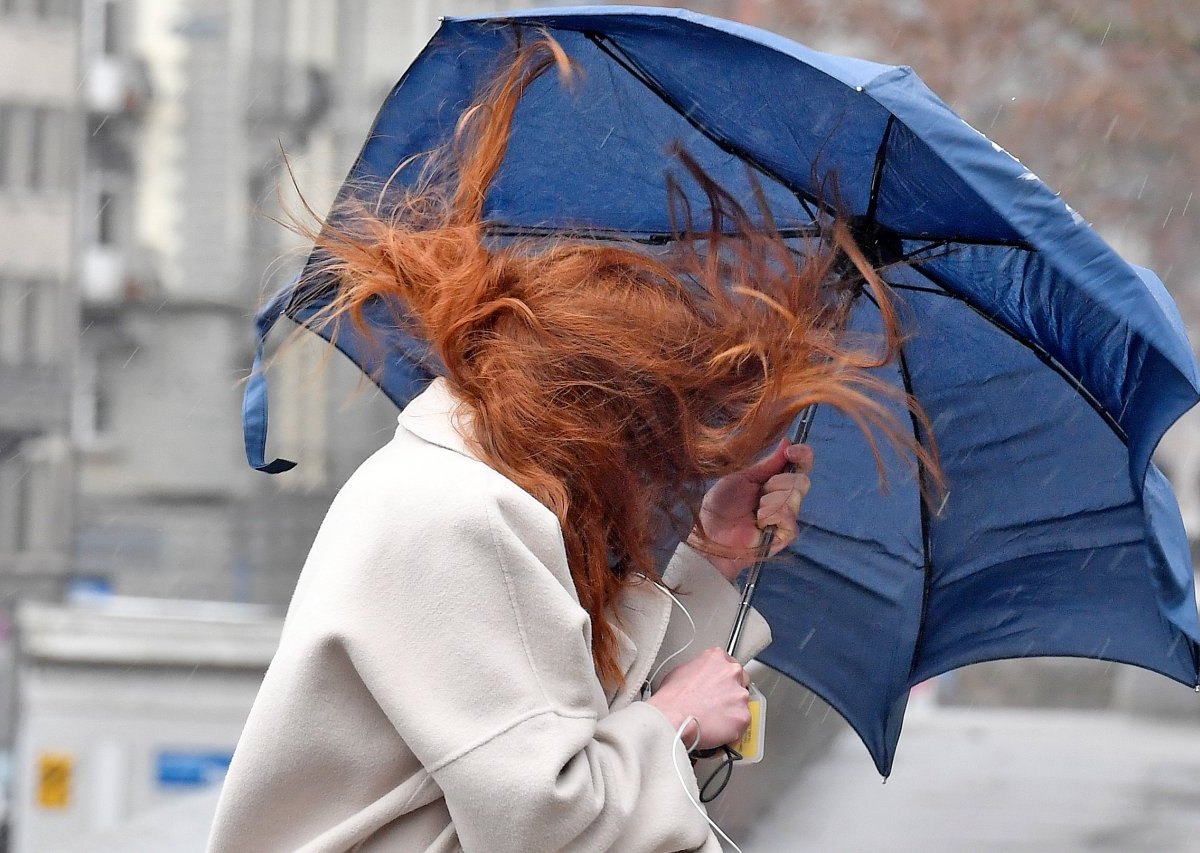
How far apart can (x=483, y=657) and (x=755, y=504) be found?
0.82 m

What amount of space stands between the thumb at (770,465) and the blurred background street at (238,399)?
660 millimetres

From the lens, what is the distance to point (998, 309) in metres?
2.62

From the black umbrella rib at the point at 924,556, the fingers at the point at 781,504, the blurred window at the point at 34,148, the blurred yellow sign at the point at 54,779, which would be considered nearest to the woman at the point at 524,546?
the fingers at the point at 781,504

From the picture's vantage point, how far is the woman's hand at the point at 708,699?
6.88 ft

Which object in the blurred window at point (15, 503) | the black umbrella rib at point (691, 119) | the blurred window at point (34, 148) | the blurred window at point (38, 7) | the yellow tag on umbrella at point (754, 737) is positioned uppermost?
the black umbrella rib at point (691, 119)

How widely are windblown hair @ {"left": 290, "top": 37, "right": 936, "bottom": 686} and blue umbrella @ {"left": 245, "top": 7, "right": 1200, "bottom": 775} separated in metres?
0.24

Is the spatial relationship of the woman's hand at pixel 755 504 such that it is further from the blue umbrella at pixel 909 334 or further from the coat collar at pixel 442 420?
the coat collar at pixel 442 420

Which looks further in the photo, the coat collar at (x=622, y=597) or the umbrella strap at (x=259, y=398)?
the umbrella strap at (x=259, y=398)

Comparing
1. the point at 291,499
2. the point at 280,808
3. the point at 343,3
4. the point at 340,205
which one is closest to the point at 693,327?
the point at 340,205

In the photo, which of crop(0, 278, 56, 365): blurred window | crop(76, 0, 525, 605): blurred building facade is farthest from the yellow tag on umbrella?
crop(0, 278, 56, 365): blurred window

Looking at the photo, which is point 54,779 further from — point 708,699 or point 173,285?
point 173,285

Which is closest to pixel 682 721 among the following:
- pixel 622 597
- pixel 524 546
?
pixel 622 597

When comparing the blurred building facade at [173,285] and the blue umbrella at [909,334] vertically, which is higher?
the blue umbrella at [909,334]

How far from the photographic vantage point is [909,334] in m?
2.66
